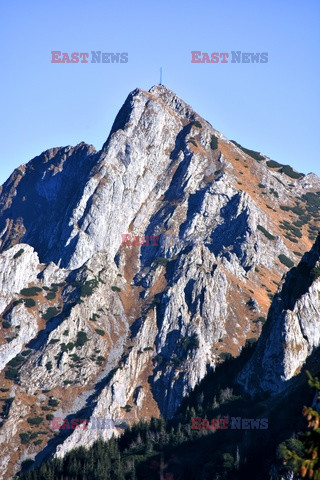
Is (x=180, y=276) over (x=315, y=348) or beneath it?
over

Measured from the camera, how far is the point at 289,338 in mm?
110250

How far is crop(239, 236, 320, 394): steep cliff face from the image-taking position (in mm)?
108562

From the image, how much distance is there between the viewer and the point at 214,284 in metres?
193

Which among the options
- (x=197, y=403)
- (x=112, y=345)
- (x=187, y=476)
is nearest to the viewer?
(x=187, y=476)

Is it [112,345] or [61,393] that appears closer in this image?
[61,393]

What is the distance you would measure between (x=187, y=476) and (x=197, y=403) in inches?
1517

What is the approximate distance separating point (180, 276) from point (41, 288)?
137 feet

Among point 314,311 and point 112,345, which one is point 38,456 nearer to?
point 112,345

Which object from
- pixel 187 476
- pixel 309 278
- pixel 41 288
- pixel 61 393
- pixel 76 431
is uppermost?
pixel 41 288

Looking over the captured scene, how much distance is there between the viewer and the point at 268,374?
110 meters

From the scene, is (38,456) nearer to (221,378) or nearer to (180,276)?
(221,378)

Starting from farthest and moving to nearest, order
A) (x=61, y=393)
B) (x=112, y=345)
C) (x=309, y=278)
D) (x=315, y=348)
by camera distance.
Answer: (x=112, y=345), (x=61, y=393), (x=309, y=278), (x=315, y=348)

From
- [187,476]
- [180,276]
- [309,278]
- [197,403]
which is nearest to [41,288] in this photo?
[180,276]

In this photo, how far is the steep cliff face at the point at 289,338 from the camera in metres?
109
